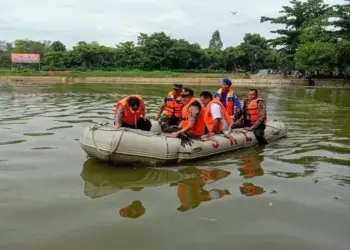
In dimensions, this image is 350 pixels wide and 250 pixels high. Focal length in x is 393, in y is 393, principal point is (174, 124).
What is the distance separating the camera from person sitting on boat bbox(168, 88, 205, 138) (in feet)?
22.2

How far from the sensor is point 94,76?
44.7 m

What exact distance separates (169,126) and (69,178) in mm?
2983

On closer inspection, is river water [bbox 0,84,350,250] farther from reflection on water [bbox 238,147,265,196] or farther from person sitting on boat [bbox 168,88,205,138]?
person sitting on boat [bbox 168,88,205,138]

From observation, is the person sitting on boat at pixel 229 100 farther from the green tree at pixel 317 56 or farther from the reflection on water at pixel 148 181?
the green tree at pixel 317 56

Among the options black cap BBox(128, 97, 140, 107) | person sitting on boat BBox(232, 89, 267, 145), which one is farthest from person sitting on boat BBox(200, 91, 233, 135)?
black cap BBox(128, 97, 140, 107)

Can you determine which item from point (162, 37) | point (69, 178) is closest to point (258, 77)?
point (162, 37)

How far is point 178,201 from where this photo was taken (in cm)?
499

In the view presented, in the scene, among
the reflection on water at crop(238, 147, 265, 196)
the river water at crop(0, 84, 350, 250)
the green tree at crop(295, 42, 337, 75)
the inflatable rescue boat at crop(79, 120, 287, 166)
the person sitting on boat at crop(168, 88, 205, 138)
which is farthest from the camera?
the green tree at crop(295, 42, 337, 75)

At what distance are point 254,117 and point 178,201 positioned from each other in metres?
4.01

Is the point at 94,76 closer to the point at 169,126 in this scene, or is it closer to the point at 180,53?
the point at 180,53

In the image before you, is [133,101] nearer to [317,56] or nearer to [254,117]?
[254,117]

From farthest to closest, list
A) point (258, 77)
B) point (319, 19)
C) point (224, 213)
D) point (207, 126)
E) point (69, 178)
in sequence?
point (258, 77) < point (319, 19) < point (207, 126) < point (69, 178) < point (224, 213)

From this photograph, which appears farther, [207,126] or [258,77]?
[258,77]

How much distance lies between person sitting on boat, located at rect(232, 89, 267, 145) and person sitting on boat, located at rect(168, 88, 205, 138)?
156cm
